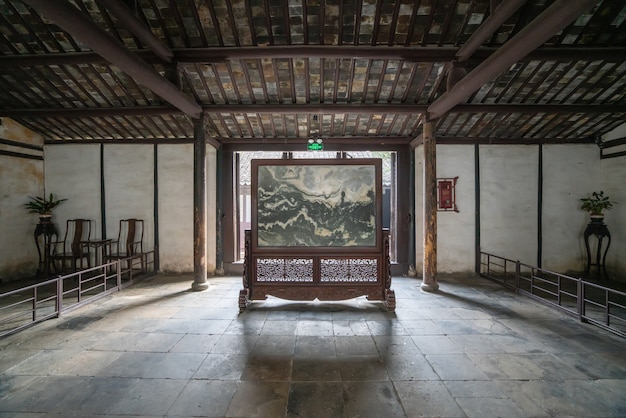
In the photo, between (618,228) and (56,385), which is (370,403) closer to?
(56,385)

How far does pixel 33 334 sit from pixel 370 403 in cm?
450

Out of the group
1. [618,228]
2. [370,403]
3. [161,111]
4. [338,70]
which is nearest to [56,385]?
[370,403]

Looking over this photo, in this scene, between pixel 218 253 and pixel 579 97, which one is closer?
pixel 579 97

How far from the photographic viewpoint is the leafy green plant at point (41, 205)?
7277 millimetres

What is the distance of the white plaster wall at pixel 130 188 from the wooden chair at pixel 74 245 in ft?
2.85

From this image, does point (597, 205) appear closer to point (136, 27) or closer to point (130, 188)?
point (136, 27)

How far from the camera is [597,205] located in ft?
23.0

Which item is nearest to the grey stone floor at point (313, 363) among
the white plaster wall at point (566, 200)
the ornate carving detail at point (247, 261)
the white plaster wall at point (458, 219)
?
the ornate carving detail at point (247, 261)

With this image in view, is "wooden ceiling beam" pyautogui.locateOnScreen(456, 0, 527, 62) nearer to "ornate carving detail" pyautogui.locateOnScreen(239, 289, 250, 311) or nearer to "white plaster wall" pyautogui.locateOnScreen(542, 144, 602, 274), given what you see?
"white plaster wall" pyautogui.locateOnScreen(542, 144, 602, 274)

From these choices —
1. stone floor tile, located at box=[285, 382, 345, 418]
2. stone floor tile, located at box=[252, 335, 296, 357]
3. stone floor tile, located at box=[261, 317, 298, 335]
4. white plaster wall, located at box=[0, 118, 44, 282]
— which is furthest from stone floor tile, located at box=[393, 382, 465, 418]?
white plaster wall, located at box=[0, 118, 44, 282]

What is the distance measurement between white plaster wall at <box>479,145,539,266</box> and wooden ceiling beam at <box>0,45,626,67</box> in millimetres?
2884

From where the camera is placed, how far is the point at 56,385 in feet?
9.60

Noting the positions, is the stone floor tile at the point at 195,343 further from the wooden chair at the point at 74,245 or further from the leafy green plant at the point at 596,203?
the leafy green plant at the point at 596,203

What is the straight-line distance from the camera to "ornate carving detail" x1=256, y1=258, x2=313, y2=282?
5.16 metres
